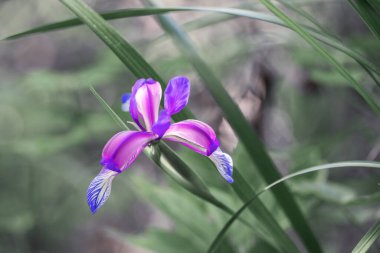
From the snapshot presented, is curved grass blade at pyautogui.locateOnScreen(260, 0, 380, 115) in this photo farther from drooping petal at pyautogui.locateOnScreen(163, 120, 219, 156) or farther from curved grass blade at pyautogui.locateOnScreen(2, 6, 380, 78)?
drooping petal at pyautogui.locateOnScreen(163, 120, 219, 156)

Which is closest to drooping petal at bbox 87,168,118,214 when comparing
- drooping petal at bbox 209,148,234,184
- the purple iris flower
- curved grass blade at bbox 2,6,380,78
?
the purple iris flower

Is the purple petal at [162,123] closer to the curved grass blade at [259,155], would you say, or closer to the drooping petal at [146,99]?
the drooping petal at [146,99]

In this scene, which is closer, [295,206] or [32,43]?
[295,206]

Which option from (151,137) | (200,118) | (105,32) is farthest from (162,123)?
(200,118)

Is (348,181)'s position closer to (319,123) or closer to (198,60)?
(319,123)

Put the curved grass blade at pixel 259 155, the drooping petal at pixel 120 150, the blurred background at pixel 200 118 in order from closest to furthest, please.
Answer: the drooping petal at pixel 120 150 → the curved grass blade at pixel 259 155 → the blurred background at pixel 200 118

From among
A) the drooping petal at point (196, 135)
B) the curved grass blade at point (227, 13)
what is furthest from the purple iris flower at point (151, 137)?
the curved grass blade at point (227, 13)

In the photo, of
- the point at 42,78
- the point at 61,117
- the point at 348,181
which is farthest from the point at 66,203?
the point at 348,181
